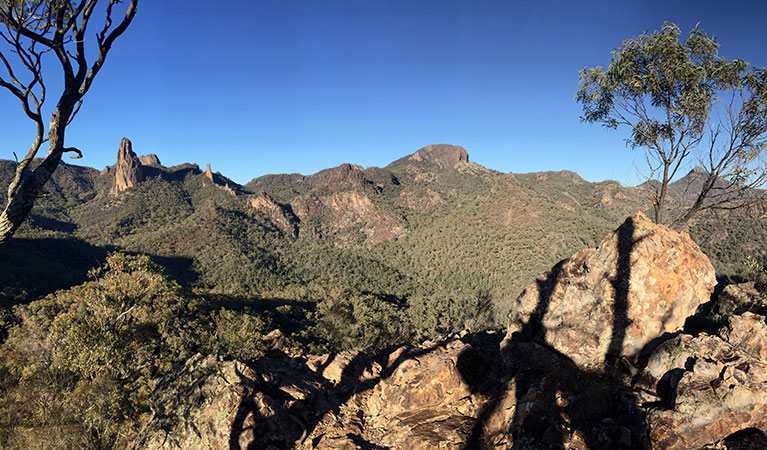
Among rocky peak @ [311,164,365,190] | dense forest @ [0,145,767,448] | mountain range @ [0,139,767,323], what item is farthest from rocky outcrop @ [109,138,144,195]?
rocky peak @ [311,164,365,190]

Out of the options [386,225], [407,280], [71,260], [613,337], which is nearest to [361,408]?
[613,337]

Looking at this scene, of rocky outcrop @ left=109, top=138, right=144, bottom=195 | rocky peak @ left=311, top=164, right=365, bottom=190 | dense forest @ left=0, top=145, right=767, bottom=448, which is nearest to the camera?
dense forest @ left=0, top=145, right=767, bottom=448

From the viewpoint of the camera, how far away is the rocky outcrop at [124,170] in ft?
518

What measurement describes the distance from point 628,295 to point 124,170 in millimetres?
203053

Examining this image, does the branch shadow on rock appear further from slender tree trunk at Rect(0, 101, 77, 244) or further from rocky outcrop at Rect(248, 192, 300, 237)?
rocky outcrop at Rect(248, 192, 300, 237)

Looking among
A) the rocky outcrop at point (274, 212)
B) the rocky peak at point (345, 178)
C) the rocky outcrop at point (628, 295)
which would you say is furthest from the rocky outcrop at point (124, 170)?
the rocky outcrop at point (628, 295)

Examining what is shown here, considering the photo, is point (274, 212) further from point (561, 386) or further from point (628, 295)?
point (561, 386)

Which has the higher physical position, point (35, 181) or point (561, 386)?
point (35, 181)

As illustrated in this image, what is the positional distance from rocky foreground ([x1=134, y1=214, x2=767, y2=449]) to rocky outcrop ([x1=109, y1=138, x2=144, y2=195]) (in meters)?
190

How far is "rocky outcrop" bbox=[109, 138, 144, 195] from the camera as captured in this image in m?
158

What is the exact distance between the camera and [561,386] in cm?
785

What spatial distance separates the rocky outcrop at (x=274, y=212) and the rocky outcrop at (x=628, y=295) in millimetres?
162956

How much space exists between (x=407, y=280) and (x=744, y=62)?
98.2 m

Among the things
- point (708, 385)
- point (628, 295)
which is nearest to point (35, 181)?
point (708, 385)
